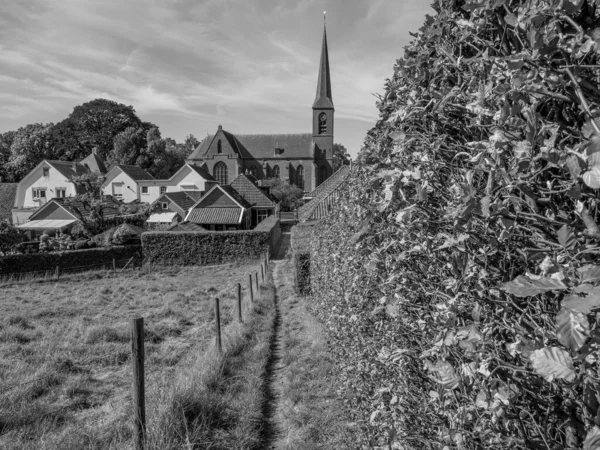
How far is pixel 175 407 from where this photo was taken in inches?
184

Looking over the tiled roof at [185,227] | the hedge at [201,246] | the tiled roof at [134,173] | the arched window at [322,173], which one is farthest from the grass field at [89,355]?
the arched window at [322,173]

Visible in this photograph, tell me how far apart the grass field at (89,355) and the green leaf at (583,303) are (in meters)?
4.47

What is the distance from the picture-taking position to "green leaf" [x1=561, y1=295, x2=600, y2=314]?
89 centimetres

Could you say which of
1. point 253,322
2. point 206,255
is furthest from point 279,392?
point 206,255

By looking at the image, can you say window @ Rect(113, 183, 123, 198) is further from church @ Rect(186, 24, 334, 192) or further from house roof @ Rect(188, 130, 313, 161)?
house roof @ Rect(188, 130, 313, 161)

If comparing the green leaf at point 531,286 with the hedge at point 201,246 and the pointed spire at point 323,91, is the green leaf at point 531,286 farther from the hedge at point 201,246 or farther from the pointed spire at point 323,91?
the pointed spire at point 323,91

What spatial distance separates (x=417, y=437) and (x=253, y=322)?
732 centimetres

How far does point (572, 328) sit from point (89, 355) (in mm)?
8974

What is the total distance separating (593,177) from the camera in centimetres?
96

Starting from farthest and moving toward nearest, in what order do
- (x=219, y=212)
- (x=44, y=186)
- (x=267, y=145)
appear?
(x=267, y=145) < (x=44, y=186) < (x=219, y=212)

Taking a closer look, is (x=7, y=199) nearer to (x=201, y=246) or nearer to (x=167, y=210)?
(x=167, y=210)

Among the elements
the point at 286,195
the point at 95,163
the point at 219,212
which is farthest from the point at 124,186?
the point at 219,212

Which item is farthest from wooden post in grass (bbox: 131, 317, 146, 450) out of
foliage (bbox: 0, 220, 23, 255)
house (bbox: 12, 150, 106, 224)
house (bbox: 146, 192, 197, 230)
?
house (bbox: 12, 150, 106, 224)

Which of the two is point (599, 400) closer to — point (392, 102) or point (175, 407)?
point (392, 102)
